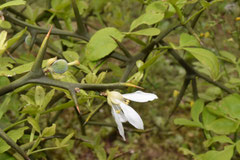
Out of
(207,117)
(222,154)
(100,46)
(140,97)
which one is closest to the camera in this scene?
(140,97)

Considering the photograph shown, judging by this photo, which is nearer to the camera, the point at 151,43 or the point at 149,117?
the point at 151,43

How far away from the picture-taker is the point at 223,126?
851 millimetres

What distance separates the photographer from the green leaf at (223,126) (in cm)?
83

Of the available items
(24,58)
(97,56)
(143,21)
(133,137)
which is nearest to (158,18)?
(143,21)

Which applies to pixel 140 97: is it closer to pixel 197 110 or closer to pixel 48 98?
pixel 48 98

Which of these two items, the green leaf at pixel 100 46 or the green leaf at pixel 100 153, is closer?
the green leaf at pixel 100 46

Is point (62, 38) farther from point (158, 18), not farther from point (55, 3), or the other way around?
point (158, 18)

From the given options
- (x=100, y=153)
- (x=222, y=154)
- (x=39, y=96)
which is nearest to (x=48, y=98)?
(x=39, y=96)

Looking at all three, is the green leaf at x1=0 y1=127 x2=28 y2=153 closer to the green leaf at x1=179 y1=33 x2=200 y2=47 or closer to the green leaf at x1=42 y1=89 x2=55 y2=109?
the green leaf at x1=42 y1=89 x2=55 y2=109

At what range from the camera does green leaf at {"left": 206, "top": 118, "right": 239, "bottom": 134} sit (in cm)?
83

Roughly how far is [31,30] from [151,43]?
0.34 meters

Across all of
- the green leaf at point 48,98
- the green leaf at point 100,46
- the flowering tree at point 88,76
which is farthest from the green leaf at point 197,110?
the green leaf at point 48,98

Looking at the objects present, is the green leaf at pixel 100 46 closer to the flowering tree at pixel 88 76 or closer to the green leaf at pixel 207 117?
the flowering tree at pixel 88 76

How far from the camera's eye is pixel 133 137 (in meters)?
1.84
